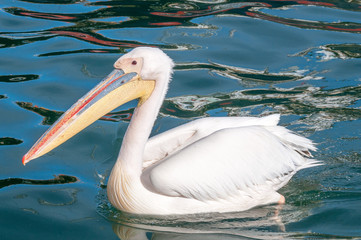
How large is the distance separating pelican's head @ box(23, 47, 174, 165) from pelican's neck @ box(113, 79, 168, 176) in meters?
0.04

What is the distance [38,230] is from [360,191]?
7.14ft

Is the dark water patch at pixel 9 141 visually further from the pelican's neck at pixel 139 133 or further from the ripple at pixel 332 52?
the ripple at pixel 332 52

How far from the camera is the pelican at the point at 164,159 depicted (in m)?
3.80

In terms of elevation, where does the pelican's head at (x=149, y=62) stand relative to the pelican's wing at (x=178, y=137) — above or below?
above

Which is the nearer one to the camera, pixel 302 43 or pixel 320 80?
pixel 320 80

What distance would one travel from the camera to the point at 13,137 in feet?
16.1

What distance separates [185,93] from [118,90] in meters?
2.07

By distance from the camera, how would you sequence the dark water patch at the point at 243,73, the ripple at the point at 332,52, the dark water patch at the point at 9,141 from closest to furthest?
the dark water patch at the point at 9,141 < the dark water patch at the point at 243,73 < the ripple at the point at 332,52

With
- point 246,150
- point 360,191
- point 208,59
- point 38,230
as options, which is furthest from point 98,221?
point 208,59

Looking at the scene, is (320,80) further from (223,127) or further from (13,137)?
(13,137)

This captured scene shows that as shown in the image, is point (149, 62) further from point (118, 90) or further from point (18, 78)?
point (18, 78)

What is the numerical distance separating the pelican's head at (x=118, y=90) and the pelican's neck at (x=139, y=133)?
4 cm

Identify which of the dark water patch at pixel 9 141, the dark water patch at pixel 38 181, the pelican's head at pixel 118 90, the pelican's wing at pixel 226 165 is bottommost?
the dark water patch at pixel 38 181

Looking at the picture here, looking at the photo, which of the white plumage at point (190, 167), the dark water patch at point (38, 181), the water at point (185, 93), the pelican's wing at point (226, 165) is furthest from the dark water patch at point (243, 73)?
the dark water patch at point (38, 181)
